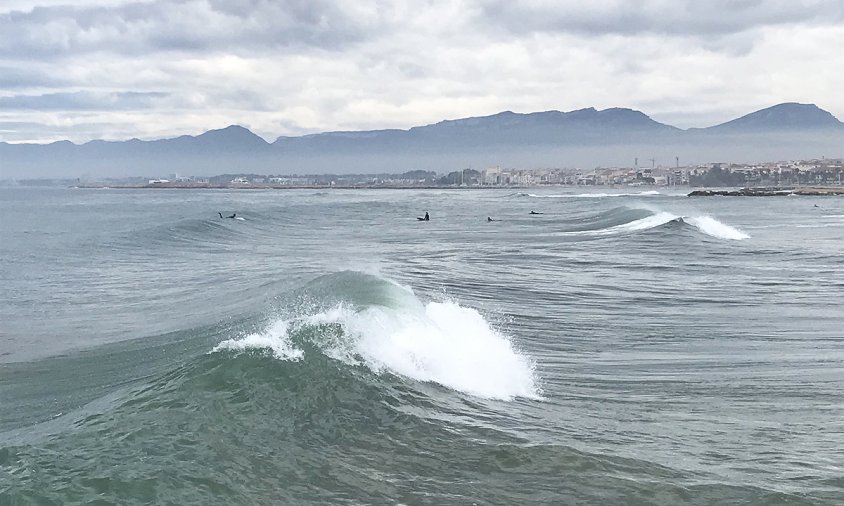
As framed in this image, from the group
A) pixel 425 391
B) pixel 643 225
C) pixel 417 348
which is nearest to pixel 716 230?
pixel 643 225

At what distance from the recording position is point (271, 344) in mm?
11922

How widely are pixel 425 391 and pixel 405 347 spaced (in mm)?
1599

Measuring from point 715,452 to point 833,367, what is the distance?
5.26m

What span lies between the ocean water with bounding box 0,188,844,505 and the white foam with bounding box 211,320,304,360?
1.8 inches

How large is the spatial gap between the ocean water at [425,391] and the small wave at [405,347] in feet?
0.16

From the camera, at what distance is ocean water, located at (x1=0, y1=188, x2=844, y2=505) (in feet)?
25.6

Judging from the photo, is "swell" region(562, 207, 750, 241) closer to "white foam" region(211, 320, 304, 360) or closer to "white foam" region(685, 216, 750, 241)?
"white foam" region(685, 216, 750, 241)

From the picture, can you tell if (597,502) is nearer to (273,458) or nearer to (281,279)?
(273,458)

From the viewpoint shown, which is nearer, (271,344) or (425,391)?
(425,391)

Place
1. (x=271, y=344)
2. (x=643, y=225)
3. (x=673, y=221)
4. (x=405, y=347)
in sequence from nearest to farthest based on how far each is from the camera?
(x=271, y=344) < (x=405, y=347) < (x=673, y=221) < (x=643, y=225)

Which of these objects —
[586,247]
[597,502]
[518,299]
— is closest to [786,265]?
[586,247]

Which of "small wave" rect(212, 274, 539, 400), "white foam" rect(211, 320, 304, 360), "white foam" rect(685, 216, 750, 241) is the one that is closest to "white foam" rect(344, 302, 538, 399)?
"small wave" rect(212, 274, 539, 400)

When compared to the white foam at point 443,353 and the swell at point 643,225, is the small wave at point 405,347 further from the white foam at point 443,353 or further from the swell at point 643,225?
the swell at point 643,225

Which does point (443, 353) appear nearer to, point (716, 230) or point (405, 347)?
point (405, 347)
